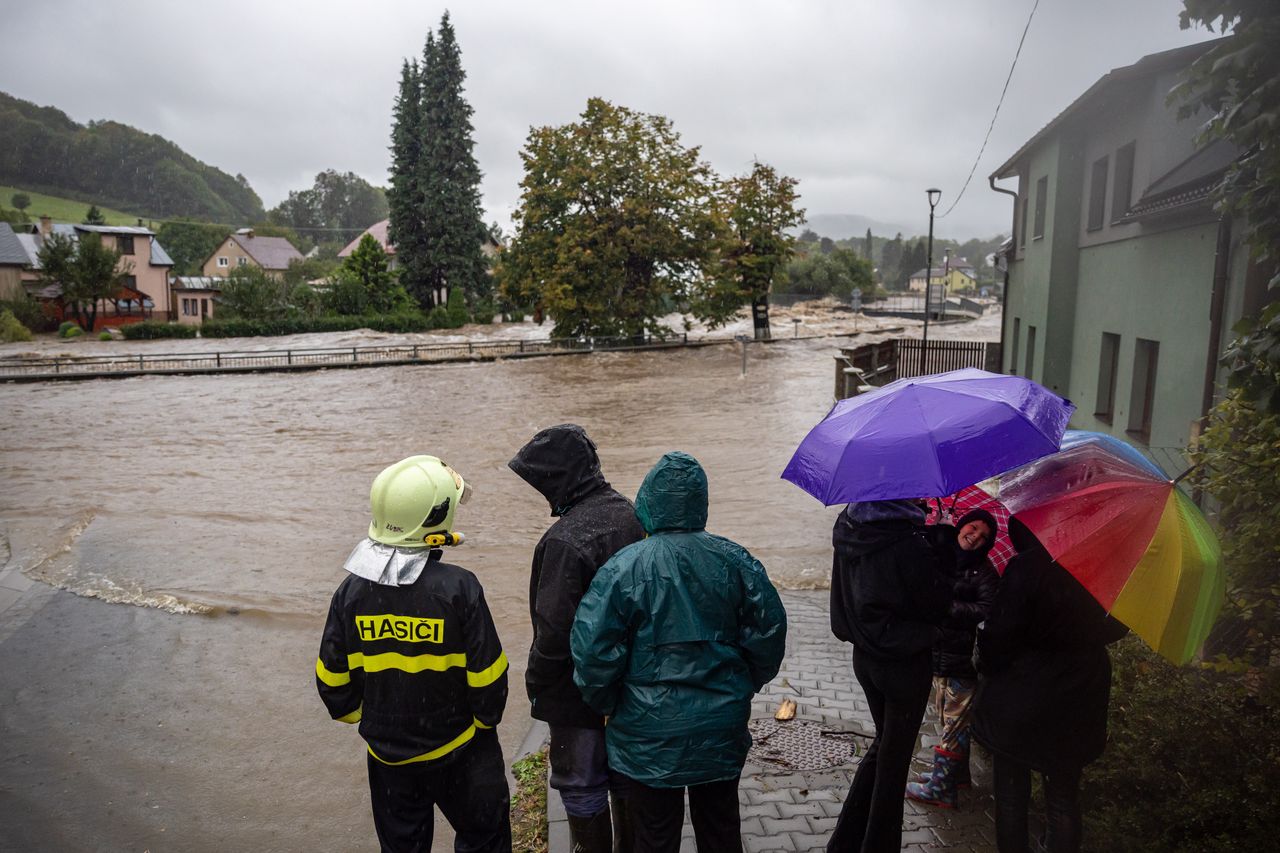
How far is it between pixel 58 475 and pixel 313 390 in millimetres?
12537

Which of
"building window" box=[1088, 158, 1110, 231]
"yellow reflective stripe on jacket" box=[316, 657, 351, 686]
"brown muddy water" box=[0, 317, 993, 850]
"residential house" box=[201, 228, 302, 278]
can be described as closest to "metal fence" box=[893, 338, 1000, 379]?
"brown muddy water" box=[0, 317, 993, 850]

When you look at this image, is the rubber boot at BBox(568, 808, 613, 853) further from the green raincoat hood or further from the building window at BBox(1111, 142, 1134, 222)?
the building window at BBox(1111, 142, 1134, 222)

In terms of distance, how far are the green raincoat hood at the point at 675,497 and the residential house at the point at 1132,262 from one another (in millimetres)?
3941

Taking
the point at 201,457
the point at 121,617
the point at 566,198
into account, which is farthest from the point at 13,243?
the point at 121,617

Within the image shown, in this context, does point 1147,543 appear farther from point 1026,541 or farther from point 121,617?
point 121,617

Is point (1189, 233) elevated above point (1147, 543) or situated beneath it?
elevated above

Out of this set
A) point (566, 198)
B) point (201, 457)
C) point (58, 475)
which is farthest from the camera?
point (566, 198)

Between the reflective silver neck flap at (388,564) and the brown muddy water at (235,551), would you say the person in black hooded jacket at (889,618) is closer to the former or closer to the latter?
the reflective silver neck flap at (388,564)

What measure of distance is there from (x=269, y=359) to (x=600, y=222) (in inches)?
668

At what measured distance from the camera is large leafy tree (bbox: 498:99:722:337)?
42719mm

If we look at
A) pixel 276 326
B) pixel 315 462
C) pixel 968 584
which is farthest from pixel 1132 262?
pixel 276 326

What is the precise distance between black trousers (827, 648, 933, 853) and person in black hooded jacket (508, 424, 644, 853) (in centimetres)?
108

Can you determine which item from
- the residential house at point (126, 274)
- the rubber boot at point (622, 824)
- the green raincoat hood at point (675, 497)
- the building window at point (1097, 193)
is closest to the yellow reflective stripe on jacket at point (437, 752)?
the rubber boot at point (622, 824)

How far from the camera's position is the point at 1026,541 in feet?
11.2
